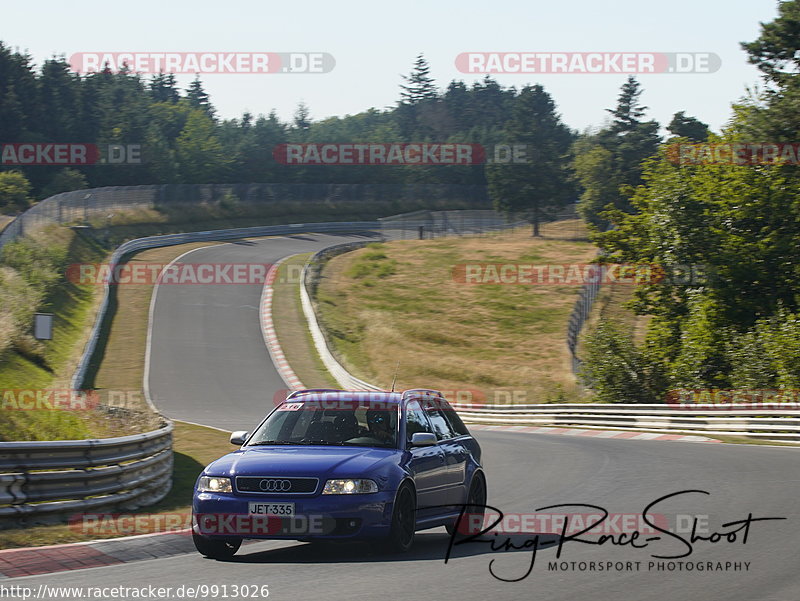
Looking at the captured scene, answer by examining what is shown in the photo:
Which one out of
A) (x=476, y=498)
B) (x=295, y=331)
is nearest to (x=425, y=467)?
(x=476, y=498)

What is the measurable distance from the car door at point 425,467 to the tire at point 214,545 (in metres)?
1.70

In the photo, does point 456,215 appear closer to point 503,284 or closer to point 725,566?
point 503,284

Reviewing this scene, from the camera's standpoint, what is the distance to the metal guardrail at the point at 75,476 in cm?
1041

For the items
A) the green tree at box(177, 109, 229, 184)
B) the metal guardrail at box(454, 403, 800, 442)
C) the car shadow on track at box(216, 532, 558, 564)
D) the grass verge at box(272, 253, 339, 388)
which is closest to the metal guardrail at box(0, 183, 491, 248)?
the grass verge at box(272, 253, 339, 388)

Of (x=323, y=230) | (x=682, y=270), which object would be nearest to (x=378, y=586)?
(x=682, y=270)

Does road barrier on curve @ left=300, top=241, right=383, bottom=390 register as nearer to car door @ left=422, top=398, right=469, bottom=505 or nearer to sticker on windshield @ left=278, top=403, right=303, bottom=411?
car door @ left=422, top=398, right=469, bottom=505

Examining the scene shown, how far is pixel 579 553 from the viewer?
9.27 metres

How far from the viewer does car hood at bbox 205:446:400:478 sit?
8.83 m

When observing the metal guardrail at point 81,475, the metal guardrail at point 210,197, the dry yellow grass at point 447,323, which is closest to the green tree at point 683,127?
the metal guardrail at point 210,197

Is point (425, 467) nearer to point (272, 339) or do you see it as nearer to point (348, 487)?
point (348, 487)

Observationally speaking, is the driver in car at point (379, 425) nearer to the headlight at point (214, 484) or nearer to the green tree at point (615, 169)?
the headlight at point (214, 484)

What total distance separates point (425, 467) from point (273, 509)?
1.74m

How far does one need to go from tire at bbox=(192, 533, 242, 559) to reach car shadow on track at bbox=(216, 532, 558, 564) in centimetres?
12

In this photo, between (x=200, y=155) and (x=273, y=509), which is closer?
(x=273, y=509)
